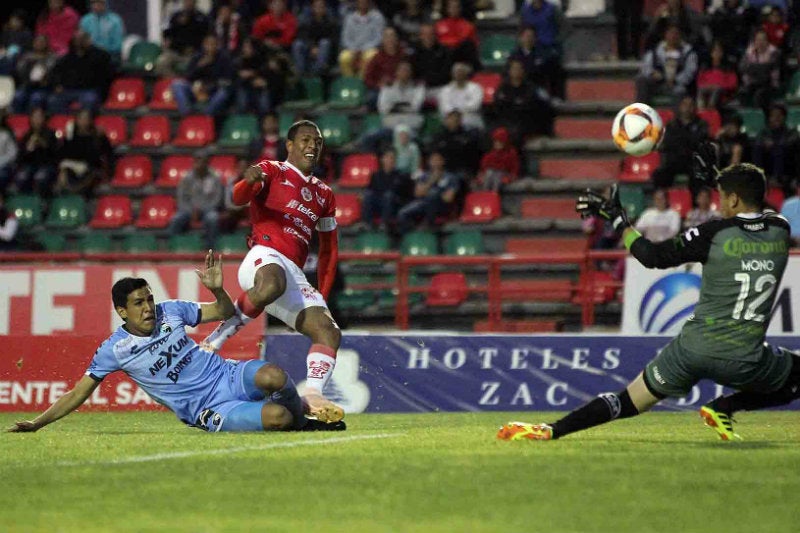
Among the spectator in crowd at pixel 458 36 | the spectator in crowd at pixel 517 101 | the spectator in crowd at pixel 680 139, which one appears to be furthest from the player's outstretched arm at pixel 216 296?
the spectator in crowd at pixel 458 36

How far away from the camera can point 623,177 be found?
20203mm

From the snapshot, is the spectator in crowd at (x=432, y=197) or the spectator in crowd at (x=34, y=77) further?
the spectator in crowd at (x=34, y=77)

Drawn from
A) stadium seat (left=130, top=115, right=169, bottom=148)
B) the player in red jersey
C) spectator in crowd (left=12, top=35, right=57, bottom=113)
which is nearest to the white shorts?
the player in red jersey

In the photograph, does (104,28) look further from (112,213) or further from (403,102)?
(403,102)

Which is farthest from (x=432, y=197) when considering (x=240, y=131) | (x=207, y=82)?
(x=207, y=82)

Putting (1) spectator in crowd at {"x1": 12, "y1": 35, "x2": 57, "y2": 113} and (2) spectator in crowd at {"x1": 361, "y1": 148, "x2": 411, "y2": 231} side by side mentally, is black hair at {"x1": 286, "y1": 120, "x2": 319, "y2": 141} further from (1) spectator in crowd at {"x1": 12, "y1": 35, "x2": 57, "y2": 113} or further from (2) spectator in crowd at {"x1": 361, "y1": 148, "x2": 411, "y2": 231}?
(1) spectator in crowd at {"x1": 12, "y1": 35, "x2": 57, "y2": 113}

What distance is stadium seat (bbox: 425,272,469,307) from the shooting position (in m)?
18.9

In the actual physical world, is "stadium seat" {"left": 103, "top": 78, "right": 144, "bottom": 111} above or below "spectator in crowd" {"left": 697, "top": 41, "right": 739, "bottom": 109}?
below

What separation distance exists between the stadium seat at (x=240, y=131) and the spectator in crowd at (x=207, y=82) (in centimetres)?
34

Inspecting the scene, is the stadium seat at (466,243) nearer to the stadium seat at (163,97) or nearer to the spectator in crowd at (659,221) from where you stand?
the spectator in crowd at (659,221)

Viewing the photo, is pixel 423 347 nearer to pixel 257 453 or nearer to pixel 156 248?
pixel 257 453

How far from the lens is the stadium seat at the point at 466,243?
19938 millimetres

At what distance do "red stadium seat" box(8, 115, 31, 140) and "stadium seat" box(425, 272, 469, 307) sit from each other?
803 cm

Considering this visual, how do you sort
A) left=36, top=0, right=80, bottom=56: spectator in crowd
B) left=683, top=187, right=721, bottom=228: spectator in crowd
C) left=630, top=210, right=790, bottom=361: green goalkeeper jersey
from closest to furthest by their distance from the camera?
left=630, top=210, right=790, bottom=361: green goalkeeper jersey, left=683, top=187, right=721, bottom=228: spectator in crowd, left=36, top=0, right=80, bottom=56: spectator in crowd
